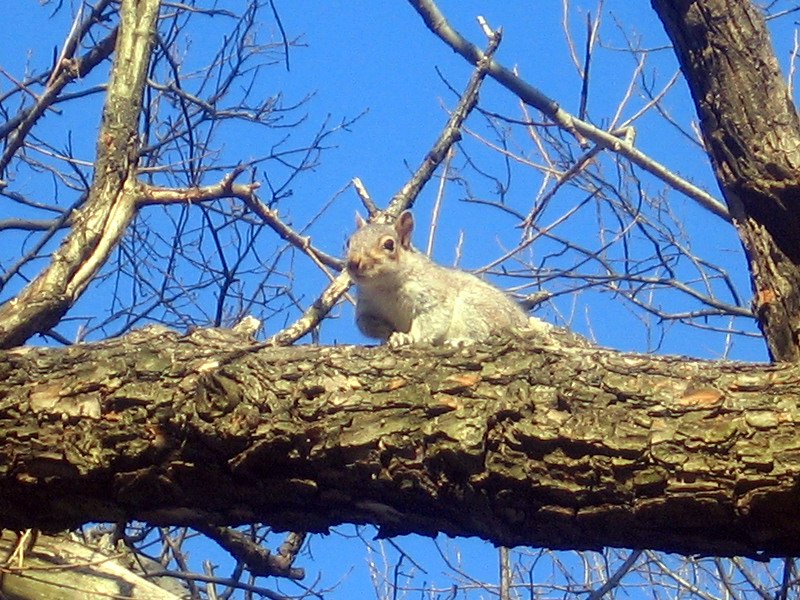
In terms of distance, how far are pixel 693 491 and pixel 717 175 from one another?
1882mm

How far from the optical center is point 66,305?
13.5 feet

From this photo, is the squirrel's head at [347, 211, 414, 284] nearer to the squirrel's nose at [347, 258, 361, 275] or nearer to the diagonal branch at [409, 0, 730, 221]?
the squirrel's nose at [347, 258, 361, 275]

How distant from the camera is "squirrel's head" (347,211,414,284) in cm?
579

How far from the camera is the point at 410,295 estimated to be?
593cm

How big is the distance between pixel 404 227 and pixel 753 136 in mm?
2332

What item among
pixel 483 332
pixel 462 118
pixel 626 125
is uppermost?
pixel 626 125

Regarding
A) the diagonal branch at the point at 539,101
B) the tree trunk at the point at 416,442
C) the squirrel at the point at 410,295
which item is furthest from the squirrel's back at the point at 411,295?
the tree trunk at the point at 416,442

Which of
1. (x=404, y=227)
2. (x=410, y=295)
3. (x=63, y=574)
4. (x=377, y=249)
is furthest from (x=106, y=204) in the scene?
(x=404, y=227)

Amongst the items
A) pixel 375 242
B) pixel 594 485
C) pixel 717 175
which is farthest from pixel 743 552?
pixel 375 242

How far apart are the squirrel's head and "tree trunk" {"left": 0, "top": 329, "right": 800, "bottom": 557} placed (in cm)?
238

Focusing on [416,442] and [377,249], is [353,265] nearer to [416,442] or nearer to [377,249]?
[377,249]

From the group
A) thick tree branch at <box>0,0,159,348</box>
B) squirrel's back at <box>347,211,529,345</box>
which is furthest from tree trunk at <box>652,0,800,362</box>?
thick tree branch at <box>0,0,159,348</box>

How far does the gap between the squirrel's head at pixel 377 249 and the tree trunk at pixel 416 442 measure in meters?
2.38

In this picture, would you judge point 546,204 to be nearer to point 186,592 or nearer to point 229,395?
point 186,592
